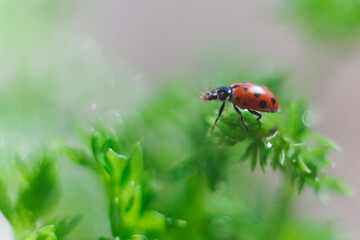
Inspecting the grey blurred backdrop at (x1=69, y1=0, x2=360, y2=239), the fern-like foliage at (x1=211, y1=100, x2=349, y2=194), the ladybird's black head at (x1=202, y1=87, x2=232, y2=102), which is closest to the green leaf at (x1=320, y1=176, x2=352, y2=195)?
the fern-like foliage at (x1=211, y1=100, x2=349, y2=194)

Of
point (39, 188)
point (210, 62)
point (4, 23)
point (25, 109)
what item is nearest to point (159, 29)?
point (210, 62)

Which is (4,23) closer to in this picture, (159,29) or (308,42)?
(308,42)

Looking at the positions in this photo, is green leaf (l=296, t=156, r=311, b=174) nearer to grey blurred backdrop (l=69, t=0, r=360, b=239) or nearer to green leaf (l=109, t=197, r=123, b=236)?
green leaf (l=109, t=197, r=123, b=236)

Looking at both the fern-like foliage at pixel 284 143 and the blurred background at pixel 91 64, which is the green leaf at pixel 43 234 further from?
the fern-like foliage at pixel 284 143

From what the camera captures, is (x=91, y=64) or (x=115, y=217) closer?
(x=115, y=217)

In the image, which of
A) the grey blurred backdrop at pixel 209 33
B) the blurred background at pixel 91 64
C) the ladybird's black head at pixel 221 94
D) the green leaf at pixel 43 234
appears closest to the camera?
the green leaf at pixel 43 234

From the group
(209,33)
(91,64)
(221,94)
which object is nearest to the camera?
(221,94)

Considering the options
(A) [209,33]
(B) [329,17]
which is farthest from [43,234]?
(A) [209,33]

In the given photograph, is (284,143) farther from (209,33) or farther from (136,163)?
(209,33)

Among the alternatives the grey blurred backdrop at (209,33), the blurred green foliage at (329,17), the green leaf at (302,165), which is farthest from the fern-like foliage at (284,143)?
the grey blurred backdrop at (209,33)

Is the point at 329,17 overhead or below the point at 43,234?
overhead

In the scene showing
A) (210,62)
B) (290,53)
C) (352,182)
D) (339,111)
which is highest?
(210,62)
